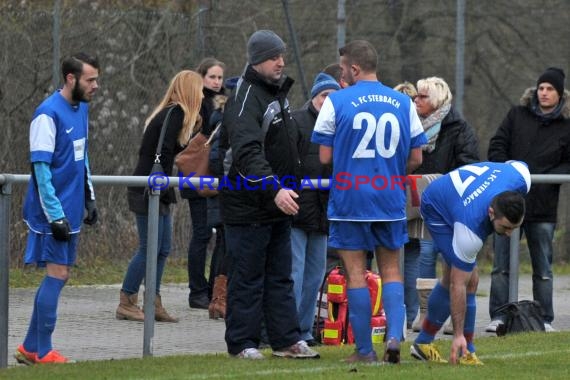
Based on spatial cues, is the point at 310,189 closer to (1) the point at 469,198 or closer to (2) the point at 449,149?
(2) the point at 449,149

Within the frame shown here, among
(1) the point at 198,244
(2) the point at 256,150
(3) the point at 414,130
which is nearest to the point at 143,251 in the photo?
(1) the point at 198,244

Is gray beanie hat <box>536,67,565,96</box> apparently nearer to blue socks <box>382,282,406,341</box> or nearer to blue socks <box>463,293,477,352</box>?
blue socks <box>463,293,477,352</box>


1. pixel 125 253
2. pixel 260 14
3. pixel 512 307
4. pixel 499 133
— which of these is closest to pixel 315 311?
pixel 512 307

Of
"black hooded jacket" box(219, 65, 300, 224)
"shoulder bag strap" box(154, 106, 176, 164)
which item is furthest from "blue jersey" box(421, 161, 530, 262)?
"shoulder bag strap" box(154, 106, 176, 164)

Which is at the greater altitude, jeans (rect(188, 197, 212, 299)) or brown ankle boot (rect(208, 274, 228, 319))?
jeans (rect(188, 197, 212, 299))

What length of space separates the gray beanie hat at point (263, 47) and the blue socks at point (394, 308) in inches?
60.7

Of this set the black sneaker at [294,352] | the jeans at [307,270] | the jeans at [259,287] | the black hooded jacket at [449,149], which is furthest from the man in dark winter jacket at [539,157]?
the jeans at [259,287]

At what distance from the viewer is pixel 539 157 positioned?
11336 mm

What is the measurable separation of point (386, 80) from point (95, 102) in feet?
12.3

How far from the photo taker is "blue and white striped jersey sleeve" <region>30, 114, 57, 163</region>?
8.15m

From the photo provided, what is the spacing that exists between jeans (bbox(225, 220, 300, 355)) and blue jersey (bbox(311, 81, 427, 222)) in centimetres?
47

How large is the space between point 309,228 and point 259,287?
5.29ft

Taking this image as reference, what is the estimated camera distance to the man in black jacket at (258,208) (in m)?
8.31

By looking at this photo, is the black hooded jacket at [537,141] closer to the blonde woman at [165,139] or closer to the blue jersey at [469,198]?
the blonde woman at [165,139]
